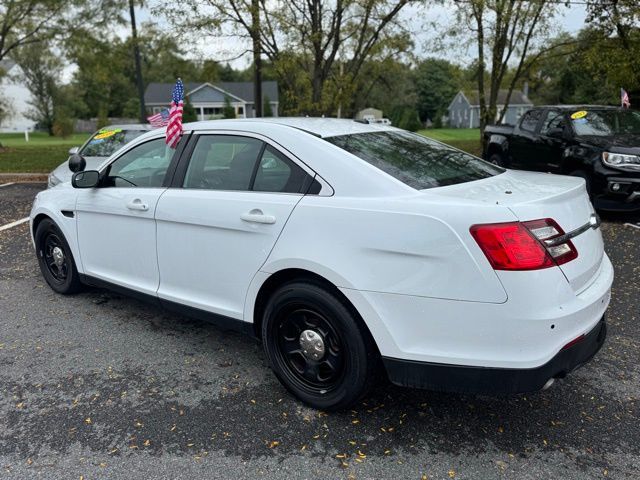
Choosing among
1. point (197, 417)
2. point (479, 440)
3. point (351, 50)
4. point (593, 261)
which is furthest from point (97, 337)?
point (351, 50)

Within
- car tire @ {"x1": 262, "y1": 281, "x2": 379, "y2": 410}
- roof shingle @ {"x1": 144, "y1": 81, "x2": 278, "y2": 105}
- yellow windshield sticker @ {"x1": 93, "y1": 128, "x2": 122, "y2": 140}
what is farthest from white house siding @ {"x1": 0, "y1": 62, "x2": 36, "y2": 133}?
car tire @ {"x1": 262, "y1": 281, "x2": 379, "y2": 410}

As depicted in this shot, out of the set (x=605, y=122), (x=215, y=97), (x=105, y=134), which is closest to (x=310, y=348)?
(x=105, y=134)

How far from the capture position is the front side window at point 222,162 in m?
3.34

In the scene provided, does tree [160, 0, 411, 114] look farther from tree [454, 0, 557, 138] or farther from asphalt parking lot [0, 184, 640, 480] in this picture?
asphalt parking lot [0, 184, 640, 480]

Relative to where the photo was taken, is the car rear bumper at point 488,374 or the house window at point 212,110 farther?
the house window at point 212,110

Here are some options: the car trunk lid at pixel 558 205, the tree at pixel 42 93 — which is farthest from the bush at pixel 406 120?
the car trunk lid at pixel 558 205

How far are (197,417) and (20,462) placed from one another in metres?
0.85

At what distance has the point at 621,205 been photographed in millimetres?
Answer: 7328

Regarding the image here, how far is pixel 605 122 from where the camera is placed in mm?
8273

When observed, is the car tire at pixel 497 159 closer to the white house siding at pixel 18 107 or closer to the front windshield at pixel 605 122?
the front windshield at pixel 605 122

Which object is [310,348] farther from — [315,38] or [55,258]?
[315,38]

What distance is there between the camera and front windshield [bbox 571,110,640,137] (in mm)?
8086

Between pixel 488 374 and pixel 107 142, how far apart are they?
328 inches

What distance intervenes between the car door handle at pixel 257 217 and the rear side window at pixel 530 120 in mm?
7346
